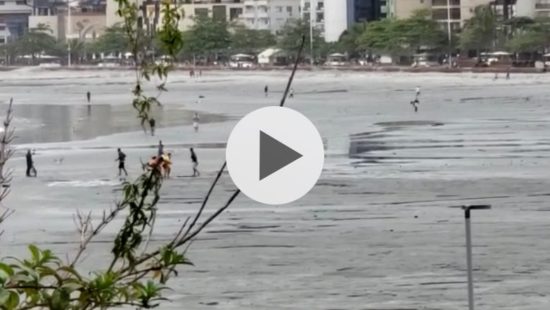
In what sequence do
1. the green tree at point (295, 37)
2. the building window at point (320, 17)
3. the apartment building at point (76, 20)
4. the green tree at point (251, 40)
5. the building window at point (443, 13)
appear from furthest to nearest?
the apartment building at point (76, 20), the green tree at point (251, 40), the building window at point (320, 17), the green tree at point (295, 37), the building window at point (443, 13)

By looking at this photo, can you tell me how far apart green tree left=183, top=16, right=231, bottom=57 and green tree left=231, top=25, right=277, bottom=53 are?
0.66 metres

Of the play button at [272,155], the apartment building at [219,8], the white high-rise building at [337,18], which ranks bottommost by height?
the play button at [272,155]

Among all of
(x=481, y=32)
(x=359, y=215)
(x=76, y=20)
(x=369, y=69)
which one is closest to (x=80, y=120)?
(x=359, y=215)

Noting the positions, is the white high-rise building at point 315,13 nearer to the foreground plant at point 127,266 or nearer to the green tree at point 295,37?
the green tree at point 295,37

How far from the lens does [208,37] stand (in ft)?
378

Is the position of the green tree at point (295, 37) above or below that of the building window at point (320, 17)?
below

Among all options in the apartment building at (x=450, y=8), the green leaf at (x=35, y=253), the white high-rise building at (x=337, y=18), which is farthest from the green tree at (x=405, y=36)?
the green leaf at (x=35, y=253)

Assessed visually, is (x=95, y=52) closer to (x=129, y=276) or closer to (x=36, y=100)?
(x=36, y=100)

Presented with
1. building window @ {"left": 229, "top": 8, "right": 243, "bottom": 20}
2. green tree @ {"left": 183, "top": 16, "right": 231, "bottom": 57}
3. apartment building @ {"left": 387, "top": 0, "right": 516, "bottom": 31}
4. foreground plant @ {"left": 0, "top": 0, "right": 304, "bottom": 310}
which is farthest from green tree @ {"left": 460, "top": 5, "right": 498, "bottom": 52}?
foreground plant @ {"left": 0, "top": 0, "right": 304, "bottom": 310}

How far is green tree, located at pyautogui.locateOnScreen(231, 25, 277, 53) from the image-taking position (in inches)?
4574

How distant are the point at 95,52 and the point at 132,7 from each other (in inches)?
4997

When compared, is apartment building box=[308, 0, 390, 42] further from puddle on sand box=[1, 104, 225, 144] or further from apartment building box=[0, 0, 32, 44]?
puddle on sand box=[1, 104, 225, 144]

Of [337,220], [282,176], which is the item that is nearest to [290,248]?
[337,220]

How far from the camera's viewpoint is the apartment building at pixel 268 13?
12450 centimetres
